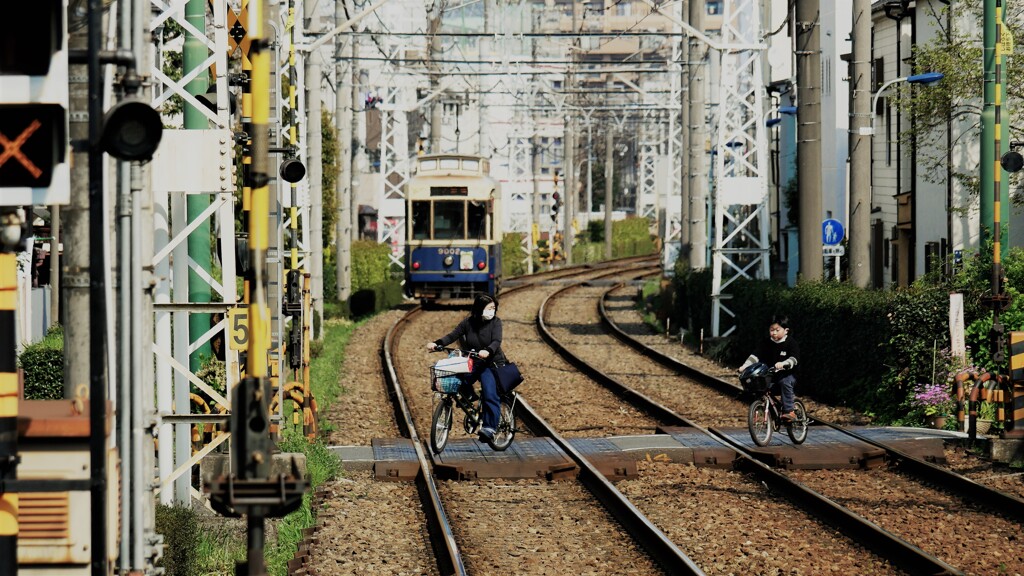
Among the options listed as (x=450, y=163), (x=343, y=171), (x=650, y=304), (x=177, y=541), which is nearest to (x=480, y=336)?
(x=177, y=541)

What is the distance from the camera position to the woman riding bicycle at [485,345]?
15148 mm

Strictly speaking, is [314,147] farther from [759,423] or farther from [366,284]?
[759,423]

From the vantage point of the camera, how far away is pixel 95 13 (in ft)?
22.0

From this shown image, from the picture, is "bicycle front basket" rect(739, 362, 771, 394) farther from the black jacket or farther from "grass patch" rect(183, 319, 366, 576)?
"grass patch" rect(183, 319, 366, 576)

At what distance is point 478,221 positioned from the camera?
37.4m

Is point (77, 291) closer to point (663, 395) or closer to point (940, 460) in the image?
point (940, 460)

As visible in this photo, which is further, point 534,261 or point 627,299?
point 534,261

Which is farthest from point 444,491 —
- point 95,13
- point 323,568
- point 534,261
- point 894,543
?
point 534,261

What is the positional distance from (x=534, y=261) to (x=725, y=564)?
52.6m

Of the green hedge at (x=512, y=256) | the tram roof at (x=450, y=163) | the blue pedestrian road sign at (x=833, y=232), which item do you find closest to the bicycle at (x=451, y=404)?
the blue pedestrian road sign at (x=833, y=232)

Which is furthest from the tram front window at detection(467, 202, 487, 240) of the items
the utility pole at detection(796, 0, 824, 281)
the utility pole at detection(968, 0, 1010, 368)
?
the utility pole at detection(968, 0, 1010, 368)

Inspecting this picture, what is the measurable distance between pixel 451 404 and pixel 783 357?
357 centimetres

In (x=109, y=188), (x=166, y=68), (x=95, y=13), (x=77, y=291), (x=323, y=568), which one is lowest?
(x=323, y=568)

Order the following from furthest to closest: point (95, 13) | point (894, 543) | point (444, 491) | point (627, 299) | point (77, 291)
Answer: point (627, 299) → point (444, 491) → point (894, 543) → point (77, 291) → point (95, 13)
